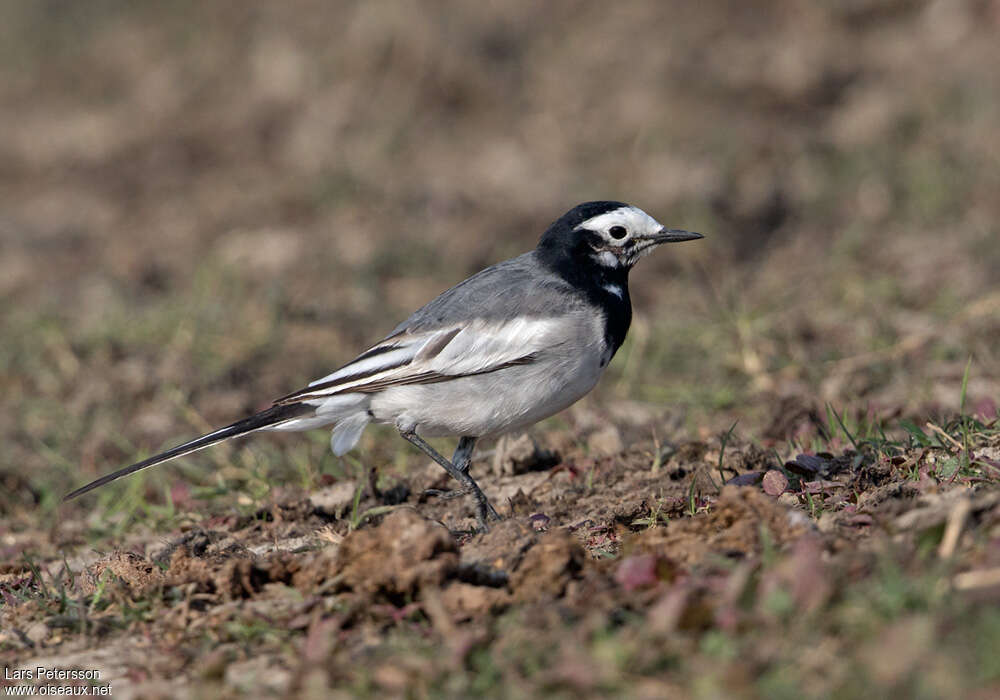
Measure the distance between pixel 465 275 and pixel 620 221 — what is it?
3.91 metres

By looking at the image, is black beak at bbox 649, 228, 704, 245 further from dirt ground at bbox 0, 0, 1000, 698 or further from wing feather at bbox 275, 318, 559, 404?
dirt ground at bbox 0, 0, 1000, 698

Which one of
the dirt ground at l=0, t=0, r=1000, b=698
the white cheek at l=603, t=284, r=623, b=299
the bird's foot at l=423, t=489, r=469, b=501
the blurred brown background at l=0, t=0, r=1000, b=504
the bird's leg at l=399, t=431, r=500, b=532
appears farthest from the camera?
the blurred brown background at l=0, t=0, r=1000, b=504

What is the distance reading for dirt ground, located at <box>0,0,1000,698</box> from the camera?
333 centimetres

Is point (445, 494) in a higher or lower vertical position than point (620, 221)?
lower

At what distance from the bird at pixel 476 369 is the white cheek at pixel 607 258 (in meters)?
0.06

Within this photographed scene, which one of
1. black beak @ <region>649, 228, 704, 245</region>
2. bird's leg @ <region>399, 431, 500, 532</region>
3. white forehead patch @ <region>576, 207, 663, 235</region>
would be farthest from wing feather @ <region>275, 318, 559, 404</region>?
black beak @ <region>649, 228, 704, 245</region>

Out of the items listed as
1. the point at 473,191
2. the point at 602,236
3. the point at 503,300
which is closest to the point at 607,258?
the point at 602,236

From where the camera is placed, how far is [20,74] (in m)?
14.5

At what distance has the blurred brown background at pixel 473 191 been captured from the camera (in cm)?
758

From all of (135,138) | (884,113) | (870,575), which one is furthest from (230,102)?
(870,575)

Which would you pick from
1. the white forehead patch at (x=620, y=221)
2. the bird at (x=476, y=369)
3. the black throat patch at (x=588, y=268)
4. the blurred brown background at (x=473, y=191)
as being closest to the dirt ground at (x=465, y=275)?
the blurred brown background at (x=473, y=191)

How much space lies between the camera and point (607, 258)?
18.1ft

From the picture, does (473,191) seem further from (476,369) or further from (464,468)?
(476,369)

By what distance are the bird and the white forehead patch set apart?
0.18 meters
